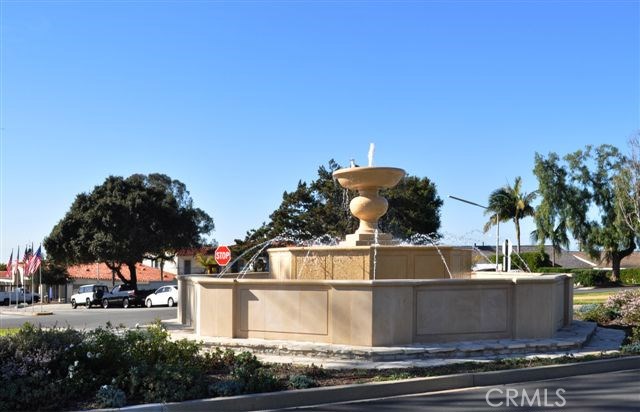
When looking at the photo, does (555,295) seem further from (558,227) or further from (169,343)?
(558,227)

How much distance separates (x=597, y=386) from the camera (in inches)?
357

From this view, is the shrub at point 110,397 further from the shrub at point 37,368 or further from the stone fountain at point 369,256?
the stone fountain at point 369,256

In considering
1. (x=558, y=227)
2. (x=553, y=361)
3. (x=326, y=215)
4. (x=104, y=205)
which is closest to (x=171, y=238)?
(x=104, y=205)

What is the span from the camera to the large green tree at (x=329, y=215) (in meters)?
45.5

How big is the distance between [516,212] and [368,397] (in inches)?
2486

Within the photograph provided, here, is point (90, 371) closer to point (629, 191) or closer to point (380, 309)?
point (380, 309)

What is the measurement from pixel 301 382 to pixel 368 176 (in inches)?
308

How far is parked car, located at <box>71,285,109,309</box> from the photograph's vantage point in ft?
148

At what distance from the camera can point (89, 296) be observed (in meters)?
45.8

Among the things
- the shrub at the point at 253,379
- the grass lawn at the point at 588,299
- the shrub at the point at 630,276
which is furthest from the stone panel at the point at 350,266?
the shrub at the point at 630,276

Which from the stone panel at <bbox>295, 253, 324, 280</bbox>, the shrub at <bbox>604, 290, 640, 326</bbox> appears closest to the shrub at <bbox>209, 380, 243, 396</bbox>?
the stone panel at <bbox>295, 253, 324, 280</bbox>

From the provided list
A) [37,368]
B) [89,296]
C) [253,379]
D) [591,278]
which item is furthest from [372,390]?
[591,278]

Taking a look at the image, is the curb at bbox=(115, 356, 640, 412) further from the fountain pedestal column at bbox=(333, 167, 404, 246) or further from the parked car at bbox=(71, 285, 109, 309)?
the parked car at bbox=(71, 285, 109, 309)

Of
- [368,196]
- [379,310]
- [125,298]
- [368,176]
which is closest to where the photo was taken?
[379,310]
